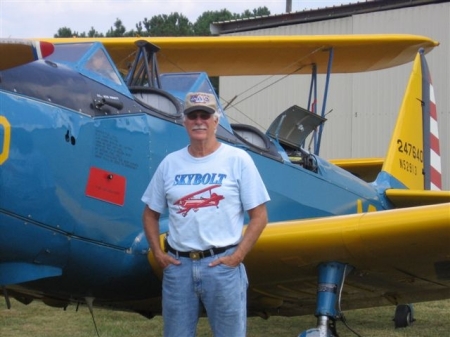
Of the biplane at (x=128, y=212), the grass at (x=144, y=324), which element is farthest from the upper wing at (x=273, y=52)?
the grass at (x=144, y=324)

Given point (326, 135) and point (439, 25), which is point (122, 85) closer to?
point (439, 25)

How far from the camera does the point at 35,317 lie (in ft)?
29.9

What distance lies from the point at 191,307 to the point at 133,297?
173 cm

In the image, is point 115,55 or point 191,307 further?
point 115,55

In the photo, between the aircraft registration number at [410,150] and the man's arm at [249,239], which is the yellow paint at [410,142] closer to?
the aircraft registration number at [410,150]

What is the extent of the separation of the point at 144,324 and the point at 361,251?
13.9 feet

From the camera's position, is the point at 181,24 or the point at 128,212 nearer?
the point at 128,212

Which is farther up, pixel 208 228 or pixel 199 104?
pixel 199 104

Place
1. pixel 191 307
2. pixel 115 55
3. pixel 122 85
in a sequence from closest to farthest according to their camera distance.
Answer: pixel 191 307 < pixel 122 85 < pixel 115 55

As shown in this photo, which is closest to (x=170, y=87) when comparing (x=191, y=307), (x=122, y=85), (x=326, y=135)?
(x=122, y=85)

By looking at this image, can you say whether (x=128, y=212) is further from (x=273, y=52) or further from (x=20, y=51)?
(x=273, y=52)

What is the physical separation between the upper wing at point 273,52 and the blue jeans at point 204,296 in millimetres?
4879

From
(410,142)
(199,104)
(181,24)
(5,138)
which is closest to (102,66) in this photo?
(5,138)

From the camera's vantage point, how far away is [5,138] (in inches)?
170
